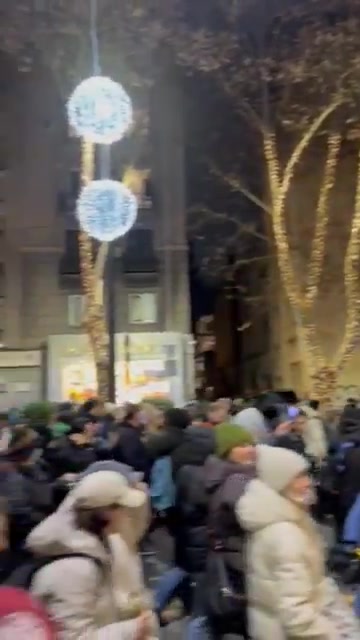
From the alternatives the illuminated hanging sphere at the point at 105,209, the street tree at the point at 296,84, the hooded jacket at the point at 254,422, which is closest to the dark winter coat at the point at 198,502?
the hooded jacket at the point at 254,422

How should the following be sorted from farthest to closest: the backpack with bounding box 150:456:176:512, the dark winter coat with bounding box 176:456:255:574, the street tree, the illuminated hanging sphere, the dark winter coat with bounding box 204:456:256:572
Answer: the street tree, the illuminated hanging sphere, the backpack with bounding box 150:456:176:512, the dark winter coat with bounding box 176:456:255:574, the dark winter coat with bounding box 204:456:256:572

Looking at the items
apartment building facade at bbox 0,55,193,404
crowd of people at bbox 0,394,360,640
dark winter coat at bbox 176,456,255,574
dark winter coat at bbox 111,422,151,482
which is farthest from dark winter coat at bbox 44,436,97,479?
apartment building facade at bbox 0,55,193,404

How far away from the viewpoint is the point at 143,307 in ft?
96.2

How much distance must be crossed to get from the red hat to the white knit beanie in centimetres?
194

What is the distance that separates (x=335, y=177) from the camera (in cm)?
2823

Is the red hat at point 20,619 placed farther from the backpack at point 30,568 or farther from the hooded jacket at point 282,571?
the hooded jacket at point 282,571

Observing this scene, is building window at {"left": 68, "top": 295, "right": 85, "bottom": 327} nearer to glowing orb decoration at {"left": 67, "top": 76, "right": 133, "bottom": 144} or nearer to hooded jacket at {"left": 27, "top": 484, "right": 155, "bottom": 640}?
glowing orb decoration at {"left": 67, "top": 76, "right": 133, "bottom": 144}

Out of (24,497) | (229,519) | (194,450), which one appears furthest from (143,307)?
(229,519)

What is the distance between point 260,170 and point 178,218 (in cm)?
249

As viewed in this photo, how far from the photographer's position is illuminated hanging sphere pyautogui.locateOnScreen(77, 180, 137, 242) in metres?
16.2

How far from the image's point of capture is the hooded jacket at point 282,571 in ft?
13.1

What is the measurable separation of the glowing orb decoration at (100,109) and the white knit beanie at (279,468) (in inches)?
458

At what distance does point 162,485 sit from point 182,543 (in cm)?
155

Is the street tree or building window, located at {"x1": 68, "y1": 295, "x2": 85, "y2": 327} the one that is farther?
building window, located at {"x1": 68, "y1": 295, "x2": 85, "y2": 327}
